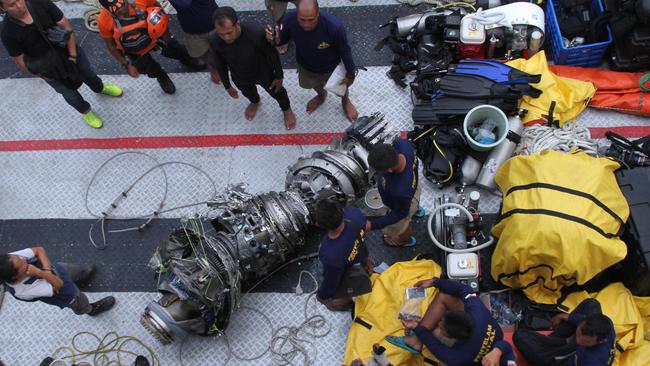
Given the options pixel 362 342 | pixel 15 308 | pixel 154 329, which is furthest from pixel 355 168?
pixel 15 308

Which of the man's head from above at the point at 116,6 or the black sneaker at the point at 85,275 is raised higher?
the man's head from above at the point at 116,6

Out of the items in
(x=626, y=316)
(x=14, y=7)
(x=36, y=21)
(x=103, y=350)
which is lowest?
(x=103, y=350)

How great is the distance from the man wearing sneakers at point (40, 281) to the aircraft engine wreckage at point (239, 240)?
74 cm

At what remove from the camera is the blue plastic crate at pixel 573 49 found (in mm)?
5391

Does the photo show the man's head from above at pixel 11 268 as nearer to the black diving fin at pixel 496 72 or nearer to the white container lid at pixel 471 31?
the black diving fin at pixel 496 72

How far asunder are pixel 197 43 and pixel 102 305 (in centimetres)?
272

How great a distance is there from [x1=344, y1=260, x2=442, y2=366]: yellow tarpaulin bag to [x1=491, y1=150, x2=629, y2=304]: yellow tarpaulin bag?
65 cm

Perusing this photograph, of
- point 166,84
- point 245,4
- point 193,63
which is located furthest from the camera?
point 245,4

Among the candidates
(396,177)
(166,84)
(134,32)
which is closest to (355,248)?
(396,177)

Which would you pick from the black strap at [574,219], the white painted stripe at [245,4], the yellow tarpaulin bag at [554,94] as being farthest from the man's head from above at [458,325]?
the white painted stripe at [245,4]

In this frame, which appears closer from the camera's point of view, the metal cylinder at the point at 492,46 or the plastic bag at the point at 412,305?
the plastic bag at the point at 412,305

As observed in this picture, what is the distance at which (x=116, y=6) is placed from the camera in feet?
15.4

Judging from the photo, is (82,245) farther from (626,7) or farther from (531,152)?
(626,7)

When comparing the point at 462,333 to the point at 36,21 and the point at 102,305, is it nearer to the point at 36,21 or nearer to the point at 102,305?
the point at 102,305
